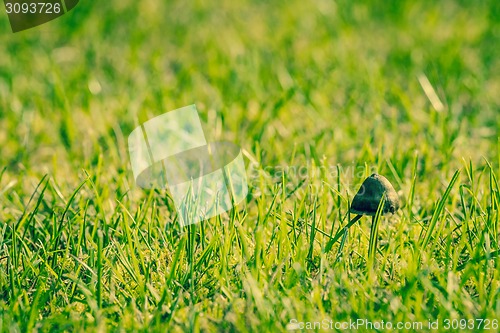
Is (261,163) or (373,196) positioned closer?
(373,196)

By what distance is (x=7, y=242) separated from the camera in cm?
250

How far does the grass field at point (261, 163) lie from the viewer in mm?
2213

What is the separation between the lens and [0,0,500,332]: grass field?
221cm

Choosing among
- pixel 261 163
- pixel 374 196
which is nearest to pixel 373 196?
pixel 374 196

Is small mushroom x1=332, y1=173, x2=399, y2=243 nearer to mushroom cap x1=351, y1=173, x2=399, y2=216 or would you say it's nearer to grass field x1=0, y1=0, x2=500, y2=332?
mushroom cap x1=351, y1=173, x2=399, y2=216

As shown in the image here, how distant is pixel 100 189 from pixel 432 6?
303cm

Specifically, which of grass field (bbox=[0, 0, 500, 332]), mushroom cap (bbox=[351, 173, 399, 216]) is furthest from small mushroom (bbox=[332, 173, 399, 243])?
grass field (bbox=[0, 0, 500, 332])

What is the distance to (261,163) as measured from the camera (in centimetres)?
314

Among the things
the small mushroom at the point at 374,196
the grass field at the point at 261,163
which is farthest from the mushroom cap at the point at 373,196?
the grass field at the point at 261,163

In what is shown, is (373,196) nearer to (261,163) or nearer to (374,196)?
(374,196)

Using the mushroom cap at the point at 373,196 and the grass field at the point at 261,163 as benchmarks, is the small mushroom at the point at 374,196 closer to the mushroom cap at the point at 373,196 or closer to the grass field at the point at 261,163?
the mushroom cap at the point at 373,196

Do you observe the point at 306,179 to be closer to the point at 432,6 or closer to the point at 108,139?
the point at 108,139

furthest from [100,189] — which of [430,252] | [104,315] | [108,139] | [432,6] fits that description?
[432,6]

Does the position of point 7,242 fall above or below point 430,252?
above
